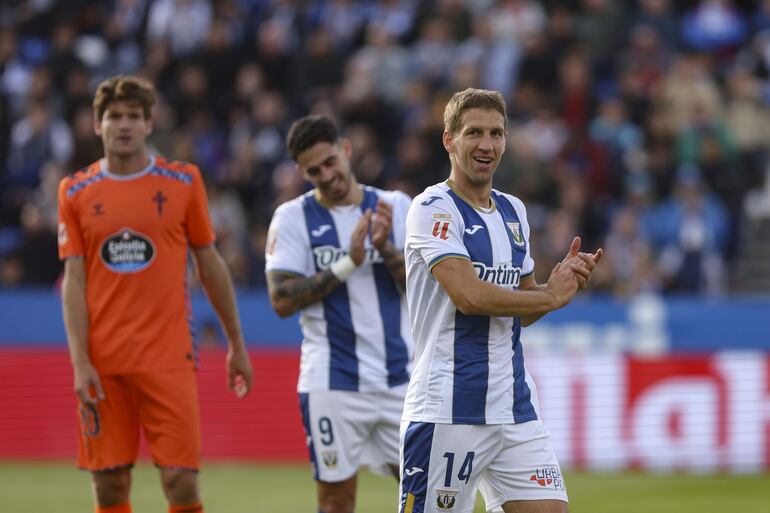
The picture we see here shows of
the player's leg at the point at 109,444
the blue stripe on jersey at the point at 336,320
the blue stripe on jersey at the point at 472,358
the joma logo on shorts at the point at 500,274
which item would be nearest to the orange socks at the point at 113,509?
the player's leg at the point at 109,444

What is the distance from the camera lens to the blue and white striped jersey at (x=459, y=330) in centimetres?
616

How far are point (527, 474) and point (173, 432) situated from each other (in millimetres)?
2094

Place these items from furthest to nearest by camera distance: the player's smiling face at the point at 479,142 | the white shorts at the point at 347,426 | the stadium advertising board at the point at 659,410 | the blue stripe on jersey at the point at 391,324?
the stadium advertising board at the point at 659,410
the blue stripe on jersey at the point at 391,324
the white shorts at the point at 347,426
the player's smiling face at the point at 479,142

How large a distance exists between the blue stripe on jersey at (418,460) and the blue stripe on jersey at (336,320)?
5.33ft

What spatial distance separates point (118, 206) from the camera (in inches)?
294

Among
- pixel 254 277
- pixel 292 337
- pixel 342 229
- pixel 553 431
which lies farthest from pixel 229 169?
pixel 342 229

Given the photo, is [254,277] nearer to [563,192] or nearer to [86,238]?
[563,192]

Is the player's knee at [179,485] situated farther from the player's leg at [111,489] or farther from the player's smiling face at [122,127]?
the player's smiling face at [122,127]

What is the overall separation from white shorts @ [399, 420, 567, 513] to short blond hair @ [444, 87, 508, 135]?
4.40 feet

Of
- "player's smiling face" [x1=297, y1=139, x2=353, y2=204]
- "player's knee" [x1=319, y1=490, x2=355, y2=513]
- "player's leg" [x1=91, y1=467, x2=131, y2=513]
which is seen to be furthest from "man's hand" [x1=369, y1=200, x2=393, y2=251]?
"player's leg" [x1=91, y1=467, x2=131, y2=513]

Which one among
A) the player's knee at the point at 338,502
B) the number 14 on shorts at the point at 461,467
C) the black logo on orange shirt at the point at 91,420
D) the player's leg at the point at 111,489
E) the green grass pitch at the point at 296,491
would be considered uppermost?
the black logo on orange shirt at the point at 91,420

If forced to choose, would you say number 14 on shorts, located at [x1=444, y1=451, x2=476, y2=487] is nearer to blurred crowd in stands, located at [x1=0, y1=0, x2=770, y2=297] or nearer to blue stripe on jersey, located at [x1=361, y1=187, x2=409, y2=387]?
blue stripe on jersey, located at [x1=361, y1=187, x2=409, y2=387]

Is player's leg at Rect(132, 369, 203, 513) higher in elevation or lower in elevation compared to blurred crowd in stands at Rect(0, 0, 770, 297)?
lower

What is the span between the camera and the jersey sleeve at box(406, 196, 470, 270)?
20.0 ft
